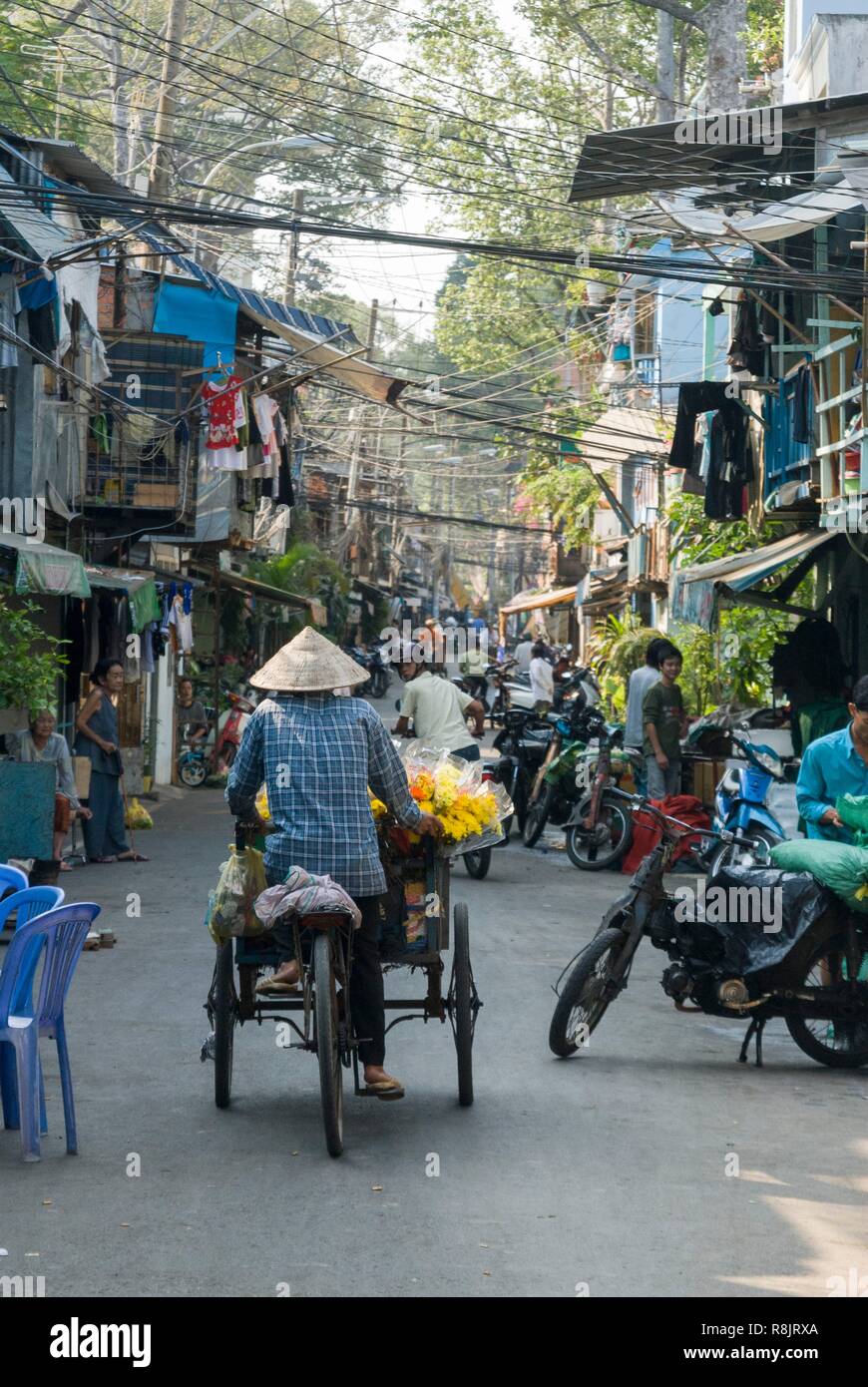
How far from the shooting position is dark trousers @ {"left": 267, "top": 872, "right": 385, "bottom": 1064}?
20.8ft

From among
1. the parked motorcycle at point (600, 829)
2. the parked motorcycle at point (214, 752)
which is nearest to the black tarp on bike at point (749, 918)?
the parked motorcycle at point (600, 829)

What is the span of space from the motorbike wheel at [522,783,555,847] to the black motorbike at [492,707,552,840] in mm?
187

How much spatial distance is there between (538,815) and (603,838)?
1.47 meters

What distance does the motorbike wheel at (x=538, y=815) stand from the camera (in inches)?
658

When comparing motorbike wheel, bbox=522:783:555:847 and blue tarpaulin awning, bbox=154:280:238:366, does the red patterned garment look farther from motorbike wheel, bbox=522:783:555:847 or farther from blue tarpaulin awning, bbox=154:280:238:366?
motorbike wheel, bbox=522:783:555:847

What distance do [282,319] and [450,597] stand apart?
3075 inches

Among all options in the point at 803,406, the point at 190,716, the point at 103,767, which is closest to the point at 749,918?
the point at 103,767

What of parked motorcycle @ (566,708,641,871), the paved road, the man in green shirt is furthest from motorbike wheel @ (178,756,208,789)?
the paved road

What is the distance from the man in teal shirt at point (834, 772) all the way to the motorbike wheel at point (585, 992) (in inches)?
44.3

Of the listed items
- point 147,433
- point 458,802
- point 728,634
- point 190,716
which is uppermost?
point 147,433

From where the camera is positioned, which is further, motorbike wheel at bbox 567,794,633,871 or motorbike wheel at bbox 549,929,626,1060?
motorbike wheel at bbox 567,794,633,871

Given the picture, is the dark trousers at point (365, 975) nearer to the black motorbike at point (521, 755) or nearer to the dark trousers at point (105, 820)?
the dark trousers at point (105, 820)

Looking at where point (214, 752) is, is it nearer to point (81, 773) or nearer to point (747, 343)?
point (81, 773)

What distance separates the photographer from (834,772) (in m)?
7.77
